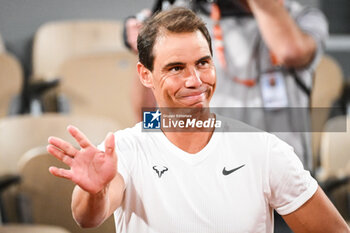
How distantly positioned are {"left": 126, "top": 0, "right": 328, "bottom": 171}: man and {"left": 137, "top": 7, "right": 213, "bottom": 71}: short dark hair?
0.13 meters

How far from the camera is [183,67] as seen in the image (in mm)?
422

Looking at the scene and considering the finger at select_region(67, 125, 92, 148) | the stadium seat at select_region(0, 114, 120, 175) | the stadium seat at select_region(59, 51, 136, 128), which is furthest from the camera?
the stadium seat at select_region(59, 51, 136, 128)

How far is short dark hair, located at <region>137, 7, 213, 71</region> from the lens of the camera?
1.38 feet

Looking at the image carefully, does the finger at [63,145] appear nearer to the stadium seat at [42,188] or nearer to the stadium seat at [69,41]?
the stadium seat at [42,188]

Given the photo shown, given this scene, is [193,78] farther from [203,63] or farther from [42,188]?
[42,188]

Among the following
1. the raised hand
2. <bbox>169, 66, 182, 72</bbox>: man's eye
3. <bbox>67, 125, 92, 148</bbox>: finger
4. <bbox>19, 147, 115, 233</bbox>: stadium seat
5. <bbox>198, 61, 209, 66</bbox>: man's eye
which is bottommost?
<bbox>19, 147, 115, 233</bbox>: stadium seat

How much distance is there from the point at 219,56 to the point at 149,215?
265 millimetres

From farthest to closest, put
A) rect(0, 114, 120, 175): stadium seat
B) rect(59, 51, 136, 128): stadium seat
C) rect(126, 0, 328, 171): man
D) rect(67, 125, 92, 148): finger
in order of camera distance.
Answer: rect(59, 51, 136, 128): stadium seat < rect(0, 114, 120, 175): stadium seat < rect(126, 0, 328, 171): man < rect(67, 125, 92, 148): finger

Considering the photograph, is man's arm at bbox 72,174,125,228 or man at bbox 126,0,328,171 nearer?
man's arm at bbox 72,174,125,228

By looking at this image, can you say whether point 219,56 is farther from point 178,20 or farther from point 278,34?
point 178,20

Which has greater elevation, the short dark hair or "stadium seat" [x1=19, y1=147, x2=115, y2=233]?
the short dark hair

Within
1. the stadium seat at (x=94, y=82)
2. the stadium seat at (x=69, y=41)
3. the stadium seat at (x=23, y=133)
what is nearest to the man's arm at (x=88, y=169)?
the stadium seat at (x=23, y=133)

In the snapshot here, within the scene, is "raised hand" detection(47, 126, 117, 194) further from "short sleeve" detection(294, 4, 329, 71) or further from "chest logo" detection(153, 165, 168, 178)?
"short sleeve" detection(294, 4, 329, 71)

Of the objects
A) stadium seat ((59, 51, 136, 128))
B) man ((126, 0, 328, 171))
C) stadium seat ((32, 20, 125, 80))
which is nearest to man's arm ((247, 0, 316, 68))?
man ((126, 0, 328, 171))
